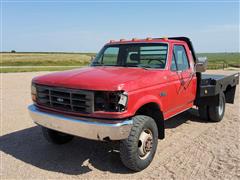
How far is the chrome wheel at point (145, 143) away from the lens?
4120mm

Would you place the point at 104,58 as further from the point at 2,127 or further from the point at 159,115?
the point at 2,127

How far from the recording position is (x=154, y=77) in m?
4.39

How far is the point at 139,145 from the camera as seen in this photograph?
4133mm

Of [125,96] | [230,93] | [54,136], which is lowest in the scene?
[54,136]

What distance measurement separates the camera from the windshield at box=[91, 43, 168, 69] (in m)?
5.16

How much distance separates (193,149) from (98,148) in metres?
1.78

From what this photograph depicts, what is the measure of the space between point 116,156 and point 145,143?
80cm

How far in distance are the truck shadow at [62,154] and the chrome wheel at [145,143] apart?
1.19 ft

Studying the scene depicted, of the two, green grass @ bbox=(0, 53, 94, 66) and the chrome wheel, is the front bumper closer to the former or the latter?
the chrome wheel

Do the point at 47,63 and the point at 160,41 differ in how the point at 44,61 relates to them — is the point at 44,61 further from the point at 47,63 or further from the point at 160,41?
the point at 160,41

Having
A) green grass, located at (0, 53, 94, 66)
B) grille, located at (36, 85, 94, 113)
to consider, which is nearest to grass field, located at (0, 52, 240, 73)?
green grass, located at (0, 53, 94, 66)

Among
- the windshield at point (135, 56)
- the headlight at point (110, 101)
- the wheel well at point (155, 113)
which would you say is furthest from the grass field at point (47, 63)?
the headlight at point (110, 101)

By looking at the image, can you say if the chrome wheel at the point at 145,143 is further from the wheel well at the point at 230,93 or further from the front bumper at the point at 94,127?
the wheel well at the point at 230,93

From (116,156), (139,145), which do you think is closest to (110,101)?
(139,145)
